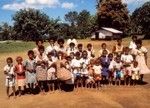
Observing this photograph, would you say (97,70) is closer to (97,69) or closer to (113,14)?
(97,69)

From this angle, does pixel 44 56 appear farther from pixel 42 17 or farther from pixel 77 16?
pixel 77 16

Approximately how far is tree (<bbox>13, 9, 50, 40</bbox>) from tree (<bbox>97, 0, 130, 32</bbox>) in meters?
9.46

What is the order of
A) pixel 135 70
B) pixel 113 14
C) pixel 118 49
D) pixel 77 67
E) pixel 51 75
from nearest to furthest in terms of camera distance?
pixel 51 75, pixel 77 67, pixel 135 70, pixel 118 49, pixel 113 14

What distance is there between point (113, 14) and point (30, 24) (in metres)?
13.6

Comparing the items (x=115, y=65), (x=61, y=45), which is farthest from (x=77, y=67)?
(x=115, y=65)

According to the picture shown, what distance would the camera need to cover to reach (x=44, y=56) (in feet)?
38.4

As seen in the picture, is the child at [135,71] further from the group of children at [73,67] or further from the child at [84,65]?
the child at [84,65]

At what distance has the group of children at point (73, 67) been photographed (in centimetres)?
1136

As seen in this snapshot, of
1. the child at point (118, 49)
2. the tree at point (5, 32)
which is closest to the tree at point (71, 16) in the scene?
the tree at point (5, 32)

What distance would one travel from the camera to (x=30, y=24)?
56.0 metres

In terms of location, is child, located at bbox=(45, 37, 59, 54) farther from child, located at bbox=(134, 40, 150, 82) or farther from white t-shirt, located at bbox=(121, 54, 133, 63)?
child, located at bbox=(134, 40, 150, 82)

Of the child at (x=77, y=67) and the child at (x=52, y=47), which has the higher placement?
the child at (x=52, y=47)

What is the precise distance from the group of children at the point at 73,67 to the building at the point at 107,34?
43962 mm

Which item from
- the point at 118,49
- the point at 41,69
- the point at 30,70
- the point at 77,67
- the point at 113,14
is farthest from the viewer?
the point at 113,14
